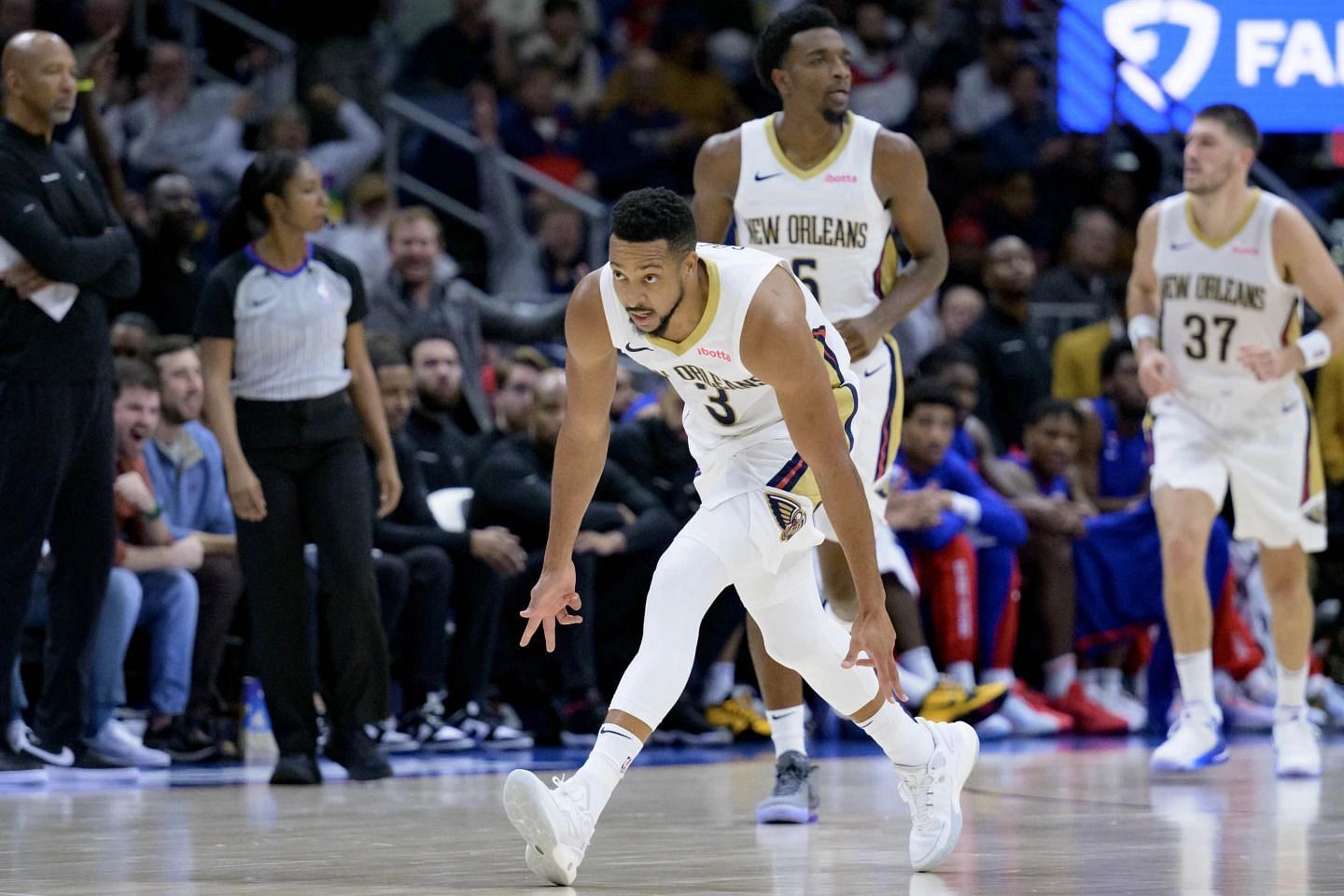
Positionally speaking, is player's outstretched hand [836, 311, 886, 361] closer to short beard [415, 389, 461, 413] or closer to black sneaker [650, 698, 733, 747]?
black sneaker [650, 698, 733, 747]

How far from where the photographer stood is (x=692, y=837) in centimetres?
522

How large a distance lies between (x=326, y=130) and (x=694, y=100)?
3.05 m

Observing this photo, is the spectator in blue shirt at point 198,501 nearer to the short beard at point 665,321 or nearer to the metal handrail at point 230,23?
the short beard at point 665,321

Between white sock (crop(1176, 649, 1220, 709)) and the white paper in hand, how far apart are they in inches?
161

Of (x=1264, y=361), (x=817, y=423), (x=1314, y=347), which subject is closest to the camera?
(x=817, y=423)

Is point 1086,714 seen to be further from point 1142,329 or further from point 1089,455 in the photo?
point 1142,329

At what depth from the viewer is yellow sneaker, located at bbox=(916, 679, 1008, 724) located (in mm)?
8812

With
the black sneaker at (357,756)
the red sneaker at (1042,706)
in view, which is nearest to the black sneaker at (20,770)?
the black sneaker at (357,756)

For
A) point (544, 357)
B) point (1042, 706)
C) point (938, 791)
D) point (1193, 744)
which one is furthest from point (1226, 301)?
point (544, 357)

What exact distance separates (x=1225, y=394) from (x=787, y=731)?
2495 mm

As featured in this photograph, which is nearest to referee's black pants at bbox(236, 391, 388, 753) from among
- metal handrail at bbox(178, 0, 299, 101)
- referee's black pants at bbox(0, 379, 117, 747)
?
referee's black pants at bbox(0, 379, 117, 747)

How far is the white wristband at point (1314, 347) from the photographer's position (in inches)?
275

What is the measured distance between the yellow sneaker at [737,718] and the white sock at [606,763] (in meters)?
4.76

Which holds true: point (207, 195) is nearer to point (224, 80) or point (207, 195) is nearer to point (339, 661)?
point (224, 80)
